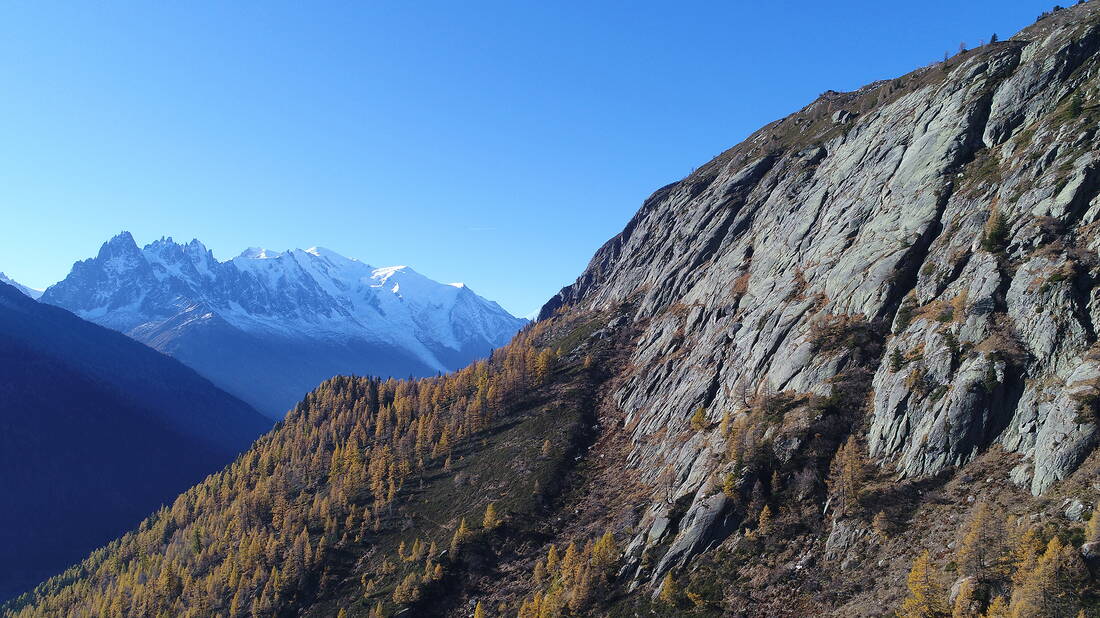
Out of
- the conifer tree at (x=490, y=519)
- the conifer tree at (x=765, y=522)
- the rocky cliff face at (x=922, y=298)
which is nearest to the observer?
the rocky cliff face at (x=922, y=298)

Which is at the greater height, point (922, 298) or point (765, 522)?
point (922, 298)

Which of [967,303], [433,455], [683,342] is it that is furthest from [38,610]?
[967,303]

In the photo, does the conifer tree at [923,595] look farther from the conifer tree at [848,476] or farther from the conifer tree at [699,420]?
the conifer tree at [699,420]

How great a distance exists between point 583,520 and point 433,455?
214 feet

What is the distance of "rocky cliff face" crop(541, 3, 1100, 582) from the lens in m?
58.0

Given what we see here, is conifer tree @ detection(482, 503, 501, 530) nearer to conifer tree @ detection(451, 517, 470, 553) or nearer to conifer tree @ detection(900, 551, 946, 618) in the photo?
conifer tree @ detection(451, 517, 470, 553)

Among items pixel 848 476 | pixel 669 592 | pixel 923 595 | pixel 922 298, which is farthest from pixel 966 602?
pixel 922 298

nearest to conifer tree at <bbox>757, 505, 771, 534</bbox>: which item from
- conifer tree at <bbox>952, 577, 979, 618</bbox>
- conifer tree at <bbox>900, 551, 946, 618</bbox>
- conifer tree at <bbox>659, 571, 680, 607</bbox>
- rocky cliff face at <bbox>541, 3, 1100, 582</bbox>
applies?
rocky cliff face at <bbox>541, 3, 1100, 582</bbox>

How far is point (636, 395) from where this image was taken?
422 ft

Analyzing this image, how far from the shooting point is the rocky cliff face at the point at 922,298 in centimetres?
5803

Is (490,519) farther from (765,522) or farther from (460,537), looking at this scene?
(765,522)

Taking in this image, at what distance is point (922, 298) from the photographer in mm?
78000

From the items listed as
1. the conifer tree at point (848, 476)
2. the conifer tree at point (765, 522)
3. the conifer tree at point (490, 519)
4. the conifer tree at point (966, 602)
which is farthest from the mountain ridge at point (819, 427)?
the conifer tree at point (490, 519)

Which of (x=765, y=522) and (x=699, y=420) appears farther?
(x=699, y=420)
